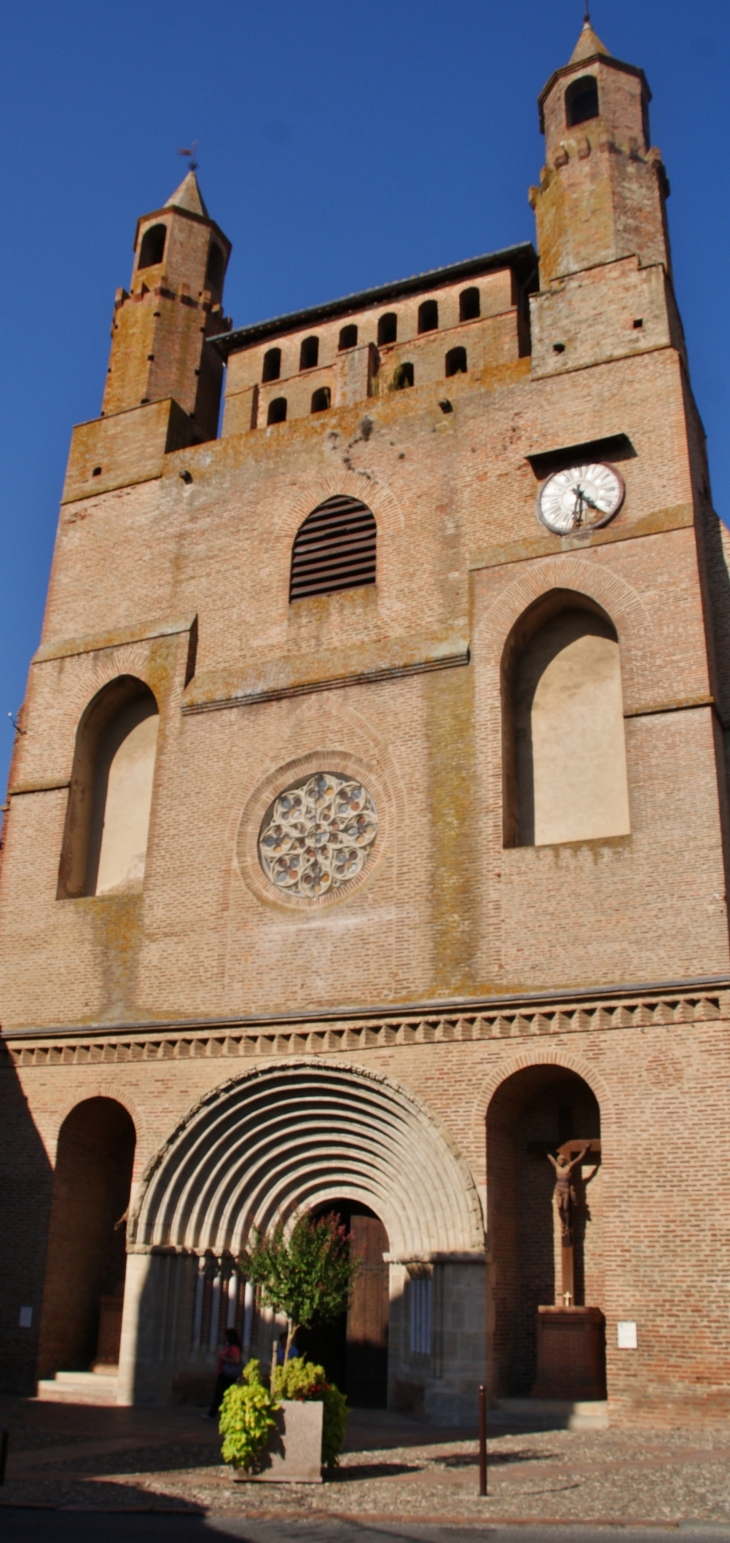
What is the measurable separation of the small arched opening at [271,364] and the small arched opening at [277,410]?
0.81 meters

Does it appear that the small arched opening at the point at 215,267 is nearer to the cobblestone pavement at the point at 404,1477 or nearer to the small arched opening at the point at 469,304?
the small arched opening at the point at 469,304

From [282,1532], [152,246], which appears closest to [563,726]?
[282,1532]

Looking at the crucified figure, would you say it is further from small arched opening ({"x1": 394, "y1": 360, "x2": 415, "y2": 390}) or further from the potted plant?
small arched opening ({"x1": 394, "y1": 360, "x2": 415, "y2": 390})

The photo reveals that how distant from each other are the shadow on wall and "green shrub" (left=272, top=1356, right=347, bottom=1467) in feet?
24.6

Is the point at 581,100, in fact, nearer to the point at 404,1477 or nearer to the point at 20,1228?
the point at 20,1228

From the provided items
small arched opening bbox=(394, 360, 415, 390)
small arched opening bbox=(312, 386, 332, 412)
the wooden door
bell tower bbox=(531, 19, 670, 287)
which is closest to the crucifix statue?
the wooden door

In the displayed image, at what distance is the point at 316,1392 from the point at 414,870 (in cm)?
737

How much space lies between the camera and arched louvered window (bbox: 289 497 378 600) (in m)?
20.0

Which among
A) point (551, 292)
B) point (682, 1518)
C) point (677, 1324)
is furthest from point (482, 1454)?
point (551, 292)

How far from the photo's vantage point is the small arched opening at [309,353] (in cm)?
2492

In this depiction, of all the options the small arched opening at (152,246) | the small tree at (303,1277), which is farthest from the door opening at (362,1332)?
the small arched opening at (152,246)

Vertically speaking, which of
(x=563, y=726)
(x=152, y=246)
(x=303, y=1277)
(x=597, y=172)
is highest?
(x=152, y=246)

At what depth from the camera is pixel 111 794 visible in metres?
21.1

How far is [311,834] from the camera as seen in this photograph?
1845 cm
